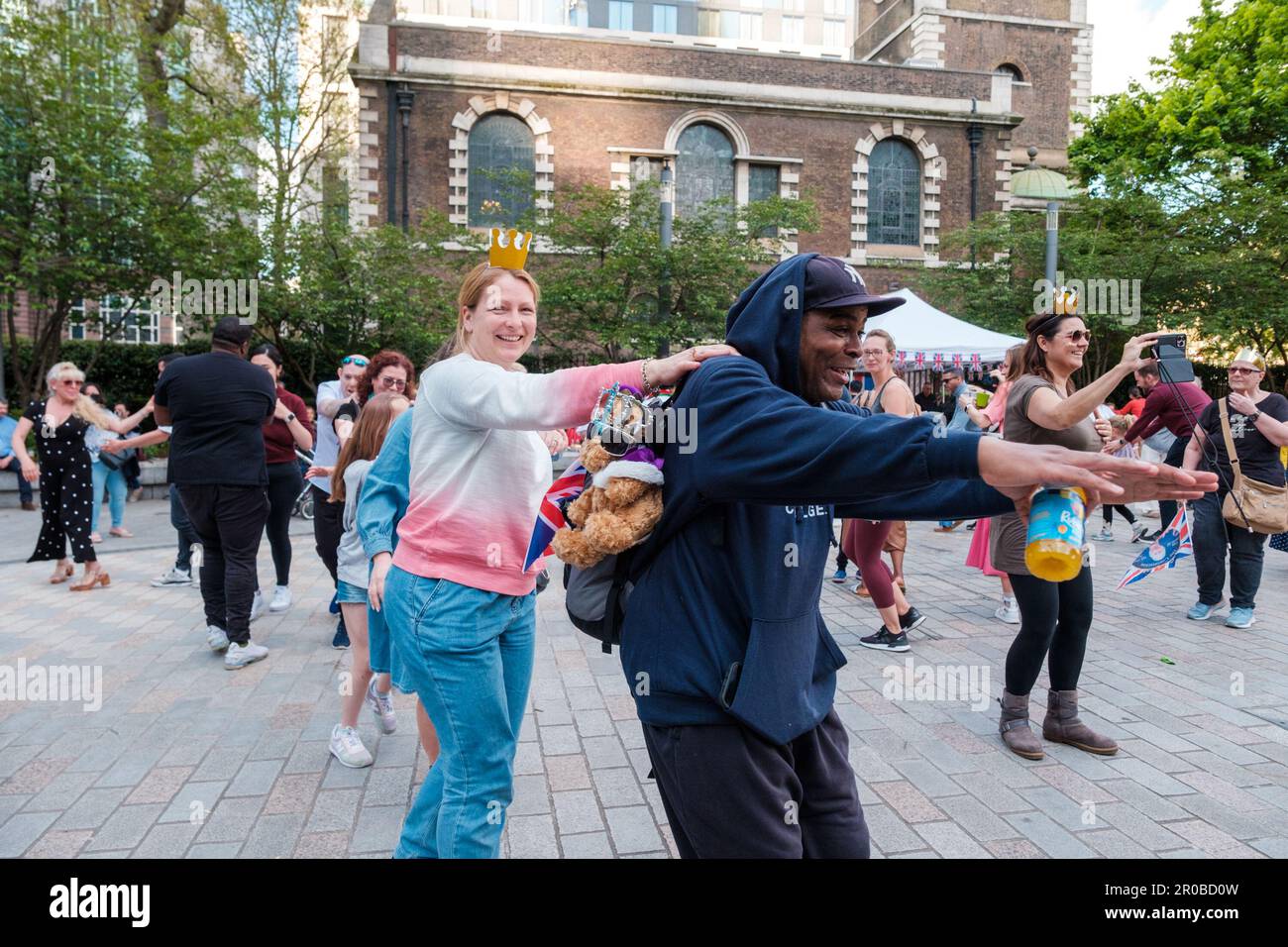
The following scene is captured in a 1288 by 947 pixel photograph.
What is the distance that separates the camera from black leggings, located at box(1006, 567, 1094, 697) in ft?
13.8

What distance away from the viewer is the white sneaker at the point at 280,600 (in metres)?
7.28

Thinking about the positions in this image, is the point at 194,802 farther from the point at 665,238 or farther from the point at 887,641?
the point at 665,238

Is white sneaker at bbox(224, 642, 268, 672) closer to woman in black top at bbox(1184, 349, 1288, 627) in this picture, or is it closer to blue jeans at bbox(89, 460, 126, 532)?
blue jeans at bbox(89, 460, 126, 532)

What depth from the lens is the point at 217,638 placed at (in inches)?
237

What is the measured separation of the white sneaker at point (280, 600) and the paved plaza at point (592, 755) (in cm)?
30

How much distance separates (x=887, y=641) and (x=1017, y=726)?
6.01 ft

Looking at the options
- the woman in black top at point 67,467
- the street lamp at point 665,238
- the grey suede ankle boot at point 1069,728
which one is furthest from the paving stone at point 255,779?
the street lamp at point 665,238

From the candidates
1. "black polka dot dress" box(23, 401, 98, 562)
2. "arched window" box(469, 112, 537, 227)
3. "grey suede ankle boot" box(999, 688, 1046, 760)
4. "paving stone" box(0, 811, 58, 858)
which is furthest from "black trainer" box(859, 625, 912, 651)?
"arched window" box(469, 112, 537, 227)

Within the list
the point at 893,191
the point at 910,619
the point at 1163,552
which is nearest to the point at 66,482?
the point at 910,619

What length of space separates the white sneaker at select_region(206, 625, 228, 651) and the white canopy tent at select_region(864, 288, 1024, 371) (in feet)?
35.1

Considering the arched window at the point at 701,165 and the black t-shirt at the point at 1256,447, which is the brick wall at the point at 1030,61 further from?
the black t-shirt at the point at 1256,447

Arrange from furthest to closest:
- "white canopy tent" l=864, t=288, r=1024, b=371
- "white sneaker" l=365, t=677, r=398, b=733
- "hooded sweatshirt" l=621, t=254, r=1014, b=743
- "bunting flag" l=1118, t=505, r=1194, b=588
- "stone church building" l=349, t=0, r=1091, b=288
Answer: "stone church building" l=349, t=0, r=1091, b=288, "white canopy tent" l=864, t=288, r=1024, b=371, "white sneaker" l=365, t=677, r=398, b=733, "bunting flag" l=1118, t=505, r=1194, b=588, "hooded sweatshirt" l=621, t=254, r=1014, b=743
